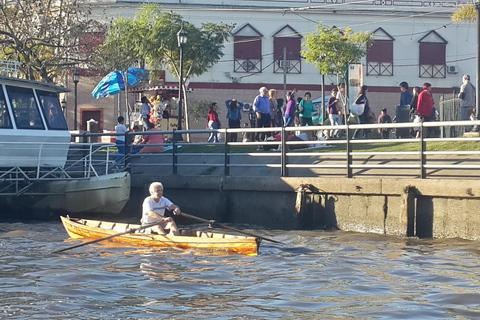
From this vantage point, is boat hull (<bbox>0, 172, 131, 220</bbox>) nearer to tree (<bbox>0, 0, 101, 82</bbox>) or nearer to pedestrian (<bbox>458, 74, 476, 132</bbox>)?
pedestrian (<bbox>458, 74, 476, 132</bbox>)

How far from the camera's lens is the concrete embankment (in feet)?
45.9

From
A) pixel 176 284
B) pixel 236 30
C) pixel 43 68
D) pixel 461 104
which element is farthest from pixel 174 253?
pixel 236 30

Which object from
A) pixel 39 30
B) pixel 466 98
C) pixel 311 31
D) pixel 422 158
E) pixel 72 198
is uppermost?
pixel 311 31

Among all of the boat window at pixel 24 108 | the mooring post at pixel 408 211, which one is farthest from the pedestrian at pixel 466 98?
the boat window at pixel 24 108

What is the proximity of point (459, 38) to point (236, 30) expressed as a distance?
14.3 m

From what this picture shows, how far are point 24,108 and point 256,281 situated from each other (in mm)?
10157

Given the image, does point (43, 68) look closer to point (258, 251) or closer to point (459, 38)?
point (258, 251)

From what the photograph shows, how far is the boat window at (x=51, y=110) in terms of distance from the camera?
1956cm

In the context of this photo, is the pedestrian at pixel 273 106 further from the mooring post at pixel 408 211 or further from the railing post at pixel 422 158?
the mooring post at pixel 408 211

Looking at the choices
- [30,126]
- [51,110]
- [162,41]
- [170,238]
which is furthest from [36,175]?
[162,41]

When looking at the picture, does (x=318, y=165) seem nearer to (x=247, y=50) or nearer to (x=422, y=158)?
(x=422, y=158)

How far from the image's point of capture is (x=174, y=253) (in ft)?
44.8

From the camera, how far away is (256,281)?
1109 cm

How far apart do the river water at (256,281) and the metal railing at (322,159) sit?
1542 millimetres
